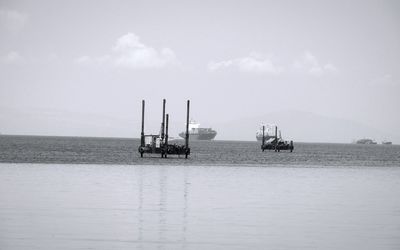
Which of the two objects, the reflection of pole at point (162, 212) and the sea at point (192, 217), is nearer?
the sea at point (192, 217)

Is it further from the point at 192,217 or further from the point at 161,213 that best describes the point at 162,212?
the point at 192,217

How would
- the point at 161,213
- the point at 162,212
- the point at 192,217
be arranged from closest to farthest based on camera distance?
the point at 192,217, the point at 161,213, the point at 162,212

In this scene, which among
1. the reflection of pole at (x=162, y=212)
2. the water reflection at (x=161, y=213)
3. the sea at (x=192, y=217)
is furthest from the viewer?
the reflection of pole at (x=162, y=212)

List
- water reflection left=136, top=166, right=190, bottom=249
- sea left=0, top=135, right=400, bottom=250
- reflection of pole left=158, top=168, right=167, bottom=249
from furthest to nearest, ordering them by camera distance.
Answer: reflection of pole left=158, top=168, right=167, bottom=249, water reflection left=136, top=166, right=190, bottom=249, sea left=0, top=135, right=400, bottom=250

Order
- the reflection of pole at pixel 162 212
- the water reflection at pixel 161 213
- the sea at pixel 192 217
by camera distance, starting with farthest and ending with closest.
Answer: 1. the reflection of pole at pixel 162 212
2. the water reflection at pixel 161 213
3. the sea at pixel 192 217

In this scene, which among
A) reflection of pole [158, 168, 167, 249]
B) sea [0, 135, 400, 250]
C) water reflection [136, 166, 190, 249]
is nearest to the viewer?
sea [0, 135, 400, 250]

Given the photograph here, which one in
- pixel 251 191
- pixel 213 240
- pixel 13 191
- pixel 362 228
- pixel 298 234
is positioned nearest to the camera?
pixel 213 240

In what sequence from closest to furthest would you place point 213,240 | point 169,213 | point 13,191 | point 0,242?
1. point 0,242
2. point 213,240
3. point 169,213
4. point 13,191

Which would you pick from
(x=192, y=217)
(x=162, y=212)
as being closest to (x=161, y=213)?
(x=162, y=212)

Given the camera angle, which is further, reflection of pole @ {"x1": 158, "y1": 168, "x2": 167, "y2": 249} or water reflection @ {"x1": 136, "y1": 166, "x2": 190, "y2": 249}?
reflection of pole @ {"x1": 158, "y1": 168, "x2": 167, "y2": 249}

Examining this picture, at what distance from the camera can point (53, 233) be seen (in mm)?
20266

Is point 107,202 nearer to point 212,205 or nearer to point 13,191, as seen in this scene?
point 212,205

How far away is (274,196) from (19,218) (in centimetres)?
1573

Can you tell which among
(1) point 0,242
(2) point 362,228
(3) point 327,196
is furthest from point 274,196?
(1) point 0,242
